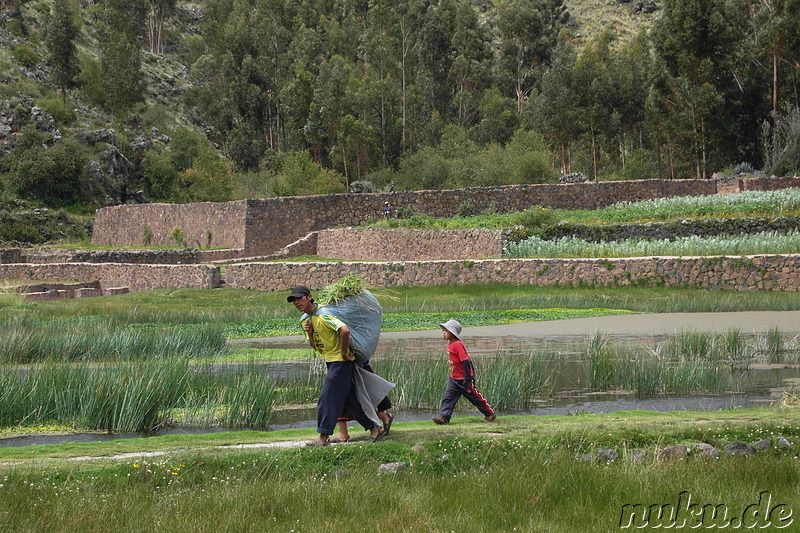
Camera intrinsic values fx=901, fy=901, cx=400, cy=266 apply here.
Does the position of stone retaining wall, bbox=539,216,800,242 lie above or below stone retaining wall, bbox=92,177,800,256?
below

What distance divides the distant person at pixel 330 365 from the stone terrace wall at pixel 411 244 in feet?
91.5

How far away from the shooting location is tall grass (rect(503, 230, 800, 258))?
32375 millimetres

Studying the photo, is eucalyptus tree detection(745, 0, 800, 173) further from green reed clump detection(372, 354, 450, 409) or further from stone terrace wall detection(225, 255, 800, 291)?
green reed clump detection(372, 354, 450, 409)

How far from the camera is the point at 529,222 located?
A: 40.0 metres

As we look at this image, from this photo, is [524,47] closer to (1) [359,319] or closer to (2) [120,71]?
(2) [120,71]

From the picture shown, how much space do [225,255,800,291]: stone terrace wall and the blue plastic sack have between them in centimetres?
2211

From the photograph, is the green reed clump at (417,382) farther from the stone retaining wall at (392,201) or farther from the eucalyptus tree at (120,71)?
the eucalyptus tree at (120,71)

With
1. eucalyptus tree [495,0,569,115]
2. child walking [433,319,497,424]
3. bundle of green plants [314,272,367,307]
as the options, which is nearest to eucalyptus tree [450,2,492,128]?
eucalyptus tree [495,0,569,115]

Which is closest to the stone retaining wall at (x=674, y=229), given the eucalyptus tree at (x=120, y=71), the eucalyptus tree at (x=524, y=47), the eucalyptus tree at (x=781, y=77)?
the eucalyptus tree at (x=781, y=77)

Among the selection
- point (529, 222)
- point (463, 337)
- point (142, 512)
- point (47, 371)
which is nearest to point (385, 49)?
point (529, 222)

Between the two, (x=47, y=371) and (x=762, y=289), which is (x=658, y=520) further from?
(x=762, y=289)

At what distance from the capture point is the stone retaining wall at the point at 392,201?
4894cm

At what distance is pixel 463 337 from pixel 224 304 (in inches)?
498

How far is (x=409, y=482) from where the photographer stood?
26.3 ft
